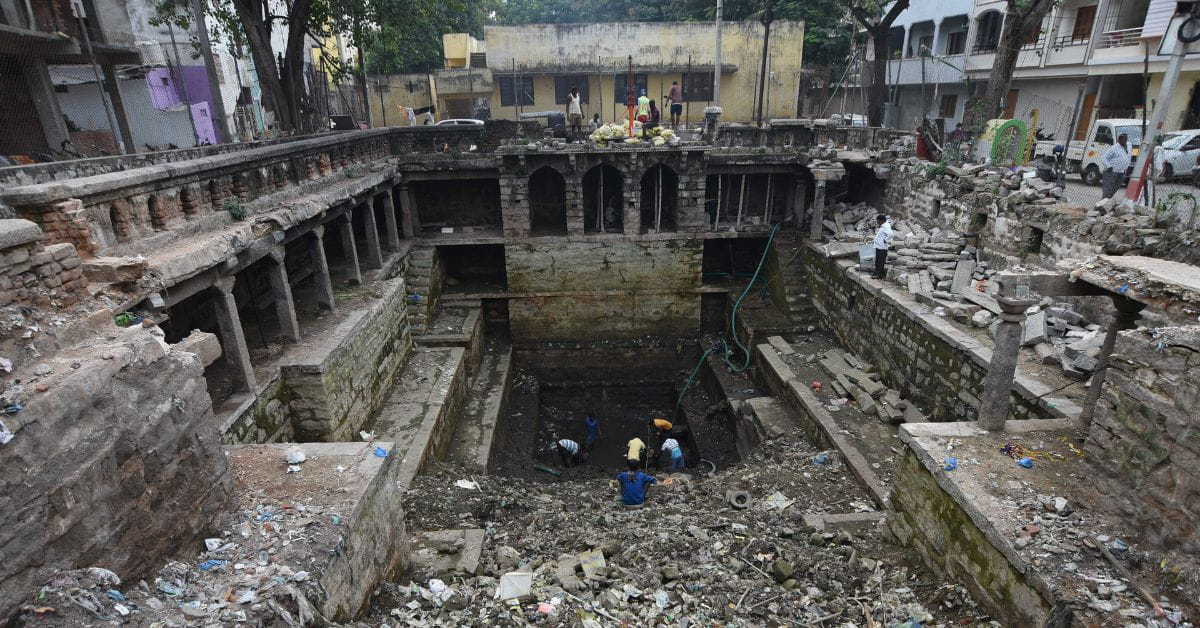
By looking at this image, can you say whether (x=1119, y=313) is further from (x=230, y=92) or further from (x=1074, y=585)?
(x=230, y=92)

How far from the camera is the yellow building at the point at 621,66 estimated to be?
26859 millimetres

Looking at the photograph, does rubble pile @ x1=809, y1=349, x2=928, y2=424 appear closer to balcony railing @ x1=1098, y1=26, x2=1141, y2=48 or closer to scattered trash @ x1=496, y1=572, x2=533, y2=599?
scattered trash @ x1=496, y1=572, x2=533, y2=599

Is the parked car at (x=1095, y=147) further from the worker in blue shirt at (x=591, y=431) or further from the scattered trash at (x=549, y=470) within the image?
the scattered trash at (x=549, y=470)

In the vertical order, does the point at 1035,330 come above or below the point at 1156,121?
below

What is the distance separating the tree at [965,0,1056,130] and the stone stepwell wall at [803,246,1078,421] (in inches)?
231

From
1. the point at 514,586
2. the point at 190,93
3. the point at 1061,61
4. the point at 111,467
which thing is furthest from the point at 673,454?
the point at 1061,61

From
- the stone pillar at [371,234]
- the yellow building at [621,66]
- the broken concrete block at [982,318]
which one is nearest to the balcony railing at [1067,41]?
the yellow building at [621,66]

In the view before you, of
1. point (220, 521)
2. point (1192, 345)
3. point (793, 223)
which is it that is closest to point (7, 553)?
point (220, 521)

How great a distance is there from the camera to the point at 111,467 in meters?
3.77

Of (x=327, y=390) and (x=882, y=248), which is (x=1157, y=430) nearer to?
(x=882, y=248)

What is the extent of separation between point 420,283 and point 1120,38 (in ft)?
78.5

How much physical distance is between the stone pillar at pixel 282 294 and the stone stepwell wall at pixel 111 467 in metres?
4.22

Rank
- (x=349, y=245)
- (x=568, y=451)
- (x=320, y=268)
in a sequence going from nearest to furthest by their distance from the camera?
1. (x=320, y=268)
2. (x=349, y=245)
3. (x=568, y=451)

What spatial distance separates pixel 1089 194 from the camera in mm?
12828
